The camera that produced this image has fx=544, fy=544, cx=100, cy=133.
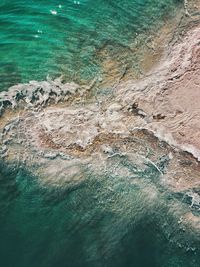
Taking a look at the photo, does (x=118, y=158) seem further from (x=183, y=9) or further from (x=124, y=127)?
(x=183, y=9)

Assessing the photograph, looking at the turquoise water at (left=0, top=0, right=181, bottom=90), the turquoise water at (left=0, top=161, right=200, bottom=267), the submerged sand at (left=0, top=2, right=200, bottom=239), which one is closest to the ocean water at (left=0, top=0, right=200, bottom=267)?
the turquoise water at (left=0, top=161, right=200, bottom=267)

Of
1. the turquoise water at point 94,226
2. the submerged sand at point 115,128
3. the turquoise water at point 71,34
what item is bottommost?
the turquoise water at point 94,226

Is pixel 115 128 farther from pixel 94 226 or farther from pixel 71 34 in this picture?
pixel 71 34

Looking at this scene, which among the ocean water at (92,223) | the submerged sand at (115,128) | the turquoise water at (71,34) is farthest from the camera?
the turquoise water at (71,34)

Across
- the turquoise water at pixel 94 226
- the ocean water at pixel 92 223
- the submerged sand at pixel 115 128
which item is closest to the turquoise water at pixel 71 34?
the submerged sand at pixel 115 128

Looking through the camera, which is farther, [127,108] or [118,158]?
[127,108]

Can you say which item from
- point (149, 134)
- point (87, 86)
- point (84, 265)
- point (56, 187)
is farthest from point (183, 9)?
point (84, 265)

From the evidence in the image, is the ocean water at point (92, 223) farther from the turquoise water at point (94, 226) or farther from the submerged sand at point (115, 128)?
the submerged sand at point (115, 128)

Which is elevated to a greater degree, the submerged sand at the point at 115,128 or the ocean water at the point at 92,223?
the submerged sand at the point at 115,128

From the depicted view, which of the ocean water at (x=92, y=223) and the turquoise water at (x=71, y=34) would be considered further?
the turquoise water at (x=71, y=34)
